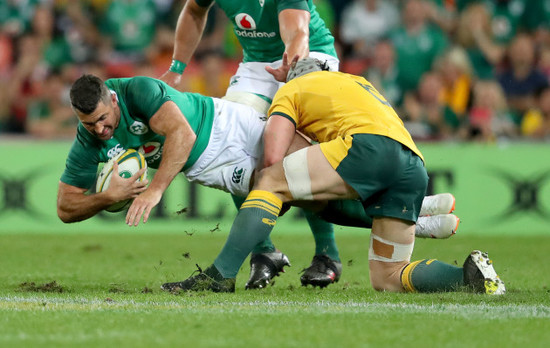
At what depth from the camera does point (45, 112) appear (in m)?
12.2

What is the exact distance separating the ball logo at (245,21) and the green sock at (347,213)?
5.32 feet

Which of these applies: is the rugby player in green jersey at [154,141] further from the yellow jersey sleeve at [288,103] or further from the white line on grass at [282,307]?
the white line on grass at [282,307]

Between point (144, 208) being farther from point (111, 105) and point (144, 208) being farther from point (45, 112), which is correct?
point (45, 112)

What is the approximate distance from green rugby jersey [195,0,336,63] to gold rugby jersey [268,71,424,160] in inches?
43.3

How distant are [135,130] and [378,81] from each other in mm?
6601

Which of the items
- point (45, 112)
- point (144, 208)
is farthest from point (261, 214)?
point (45, 112)

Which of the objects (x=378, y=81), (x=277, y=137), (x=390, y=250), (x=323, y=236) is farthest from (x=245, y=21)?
(x=378, y=81)

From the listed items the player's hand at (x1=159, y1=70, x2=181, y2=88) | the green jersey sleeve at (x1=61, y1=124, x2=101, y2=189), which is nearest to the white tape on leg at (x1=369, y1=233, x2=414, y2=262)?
the green jersey sleeve at (x1=61, y1=124, x2=101, y2=189)

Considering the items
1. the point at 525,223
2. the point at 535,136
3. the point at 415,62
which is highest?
the point at 415,62

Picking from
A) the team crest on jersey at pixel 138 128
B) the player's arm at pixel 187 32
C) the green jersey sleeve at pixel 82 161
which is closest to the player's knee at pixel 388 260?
the team crest on jersey at pixel 138 128

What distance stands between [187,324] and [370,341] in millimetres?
907

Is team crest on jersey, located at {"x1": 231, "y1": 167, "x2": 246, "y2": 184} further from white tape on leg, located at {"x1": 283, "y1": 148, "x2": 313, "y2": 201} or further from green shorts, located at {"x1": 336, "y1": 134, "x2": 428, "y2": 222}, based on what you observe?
green shorts, located at {"x1": 336, "y1": 134, "x2": 428, "y2": 222}

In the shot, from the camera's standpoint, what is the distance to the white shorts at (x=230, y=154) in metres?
6.28

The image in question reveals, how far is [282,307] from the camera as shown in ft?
16.5
